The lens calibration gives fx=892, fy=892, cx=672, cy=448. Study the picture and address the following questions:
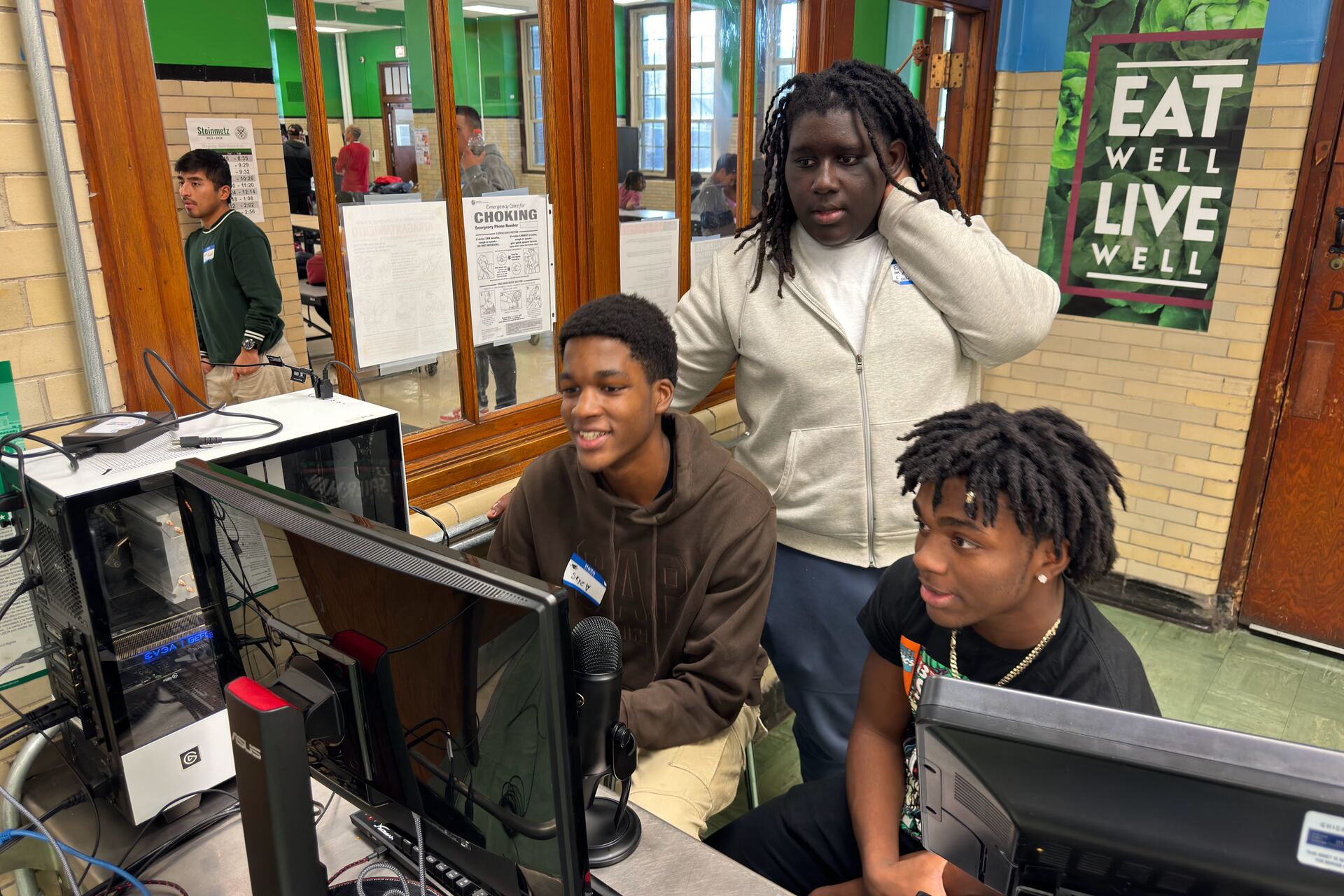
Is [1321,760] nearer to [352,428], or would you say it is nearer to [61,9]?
[352,428]

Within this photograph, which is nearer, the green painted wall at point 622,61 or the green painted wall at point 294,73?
the green painted wall at point 294,73

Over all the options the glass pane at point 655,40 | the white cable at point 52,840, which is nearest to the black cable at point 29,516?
the white cable at point 52,840

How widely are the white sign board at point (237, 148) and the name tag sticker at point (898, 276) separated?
1.25 m

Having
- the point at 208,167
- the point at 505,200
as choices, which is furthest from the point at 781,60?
the point at 208,167

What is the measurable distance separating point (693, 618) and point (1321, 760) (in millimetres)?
1023

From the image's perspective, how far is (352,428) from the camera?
4.58 ft

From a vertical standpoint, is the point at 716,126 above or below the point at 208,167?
above

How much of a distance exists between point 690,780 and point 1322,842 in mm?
959

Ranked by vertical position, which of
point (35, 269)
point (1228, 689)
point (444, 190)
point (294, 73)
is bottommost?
point (1228, 689)

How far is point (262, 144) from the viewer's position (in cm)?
163

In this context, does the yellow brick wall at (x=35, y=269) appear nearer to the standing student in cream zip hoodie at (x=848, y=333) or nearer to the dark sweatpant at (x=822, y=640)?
the standing student in cream zip hoodie at (x=848, y=333)

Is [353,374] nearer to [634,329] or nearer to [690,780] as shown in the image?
[634,329]

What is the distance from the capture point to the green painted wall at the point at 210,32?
147 cm

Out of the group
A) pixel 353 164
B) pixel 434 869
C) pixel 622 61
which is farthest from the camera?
pixel 622 61
